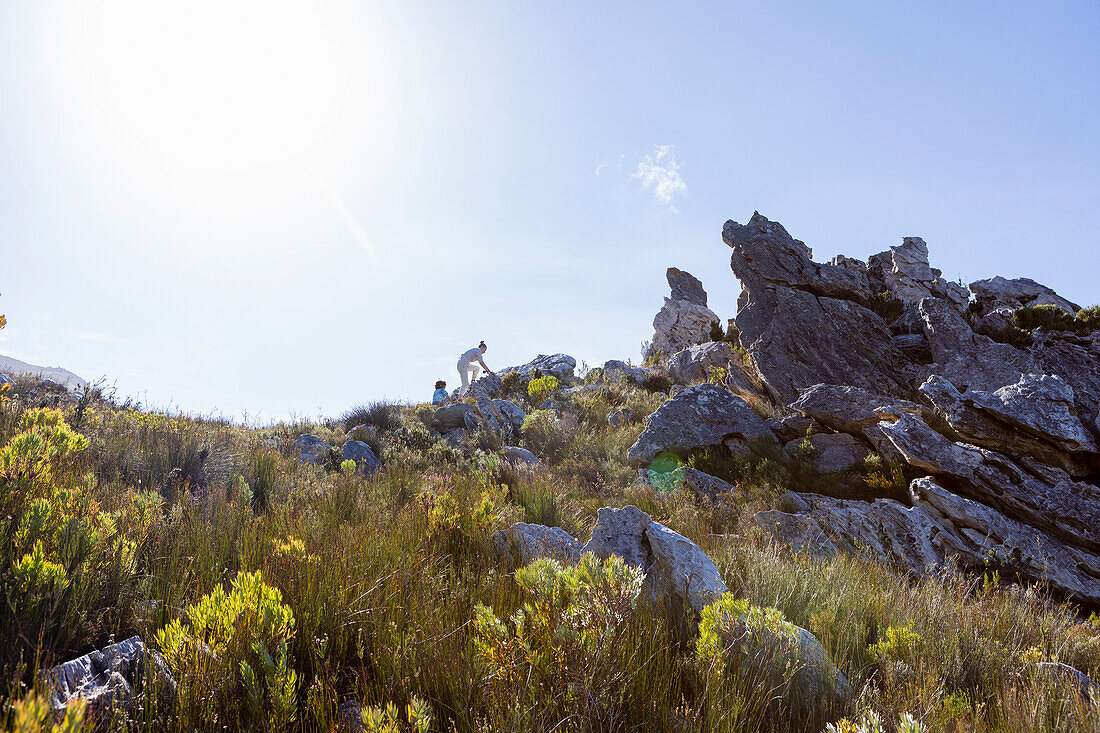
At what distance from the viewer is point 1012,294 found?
12.4m

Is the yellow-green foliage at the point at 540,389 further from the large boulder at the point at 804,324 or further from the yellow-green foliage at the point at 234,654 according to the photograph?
the yellow-green foliage at the point at 234,654

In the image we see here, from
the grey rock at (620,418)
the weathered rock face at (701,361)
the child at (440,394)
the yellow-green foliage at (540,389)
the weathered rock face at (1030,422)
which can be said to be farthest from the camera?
the child at (440,394)

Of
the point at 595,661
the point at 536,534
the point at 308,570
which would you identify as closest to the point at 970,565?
the point at 536,534

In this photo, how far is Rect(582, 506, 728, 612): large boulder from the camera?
3102 mm

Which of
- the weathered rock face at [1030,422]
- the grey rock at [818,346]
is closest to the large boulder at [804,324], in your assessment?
the grey rock at [818,346]

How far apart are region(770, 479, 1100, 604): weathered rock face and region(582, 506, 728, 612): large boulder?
2882 mm

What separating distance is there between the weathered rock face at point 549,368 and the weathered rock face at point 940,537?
12.1 m

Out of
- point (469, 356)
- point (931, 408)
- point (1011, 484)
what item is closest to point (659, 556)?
point (1011, 484)

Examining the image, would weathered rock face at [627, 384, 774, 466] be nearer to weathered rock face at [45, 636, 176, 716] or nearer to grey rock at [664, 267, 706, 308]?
weathered rock face at [45, 636, 176, 716]

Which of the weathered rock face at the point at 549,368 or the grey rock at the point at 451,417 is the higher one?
the weathered rock face at the point at 549,368

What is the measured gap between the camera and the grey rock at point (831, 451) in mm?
8367

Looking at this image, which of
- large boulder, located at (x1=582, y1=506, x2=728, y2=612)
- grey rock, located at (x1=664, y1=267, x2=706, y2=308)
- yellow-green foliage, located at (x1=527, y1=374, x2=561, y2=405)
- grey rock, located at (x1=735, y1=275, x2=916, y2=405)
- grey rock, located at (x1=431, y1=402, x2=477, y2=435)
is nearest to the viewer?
large boulder, located at (x1=582, y1=506, x2=728, y2=612)

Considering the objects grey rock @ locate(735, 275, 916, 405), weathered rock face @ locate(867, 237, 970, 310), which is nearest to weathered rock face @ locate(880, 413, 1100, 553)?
grey rock @ locate(735, 275, 916, 405)

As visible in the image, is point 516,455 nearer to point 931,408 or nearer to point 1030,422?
point 931,408
